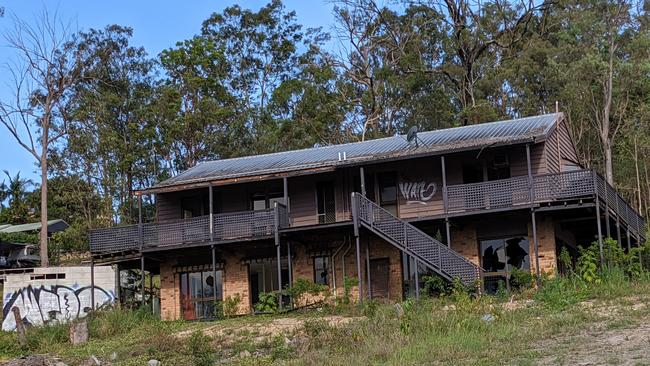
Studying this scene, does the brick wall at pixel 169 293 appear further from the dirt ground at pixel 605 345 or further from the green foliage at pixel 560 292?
the dirt ground at pixel 605 345

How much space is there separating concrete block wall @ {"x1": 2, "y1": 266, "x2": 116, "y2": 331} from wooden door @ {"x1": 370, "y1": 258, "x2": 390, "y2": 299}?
10.4 meters

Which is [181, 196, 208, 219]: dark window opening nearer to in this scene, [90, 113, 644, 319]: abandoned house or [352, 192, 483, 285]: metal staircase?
[90, 113, 644, 319]: abandoned house

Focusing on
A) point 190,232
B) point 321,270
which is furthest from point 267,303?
point 190,232

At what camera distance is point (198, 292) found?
30875mm

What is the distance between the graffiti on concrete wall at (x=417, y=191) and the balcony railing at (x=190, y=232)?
13.5 feet

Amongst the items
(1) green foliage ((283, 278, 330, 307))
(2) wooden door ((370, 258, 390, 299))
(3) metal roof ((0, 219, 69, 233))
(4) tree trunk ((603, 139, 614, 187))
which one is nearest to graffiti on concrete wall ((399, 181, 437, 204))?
(2) wooden door ((370, 258, 390, 299))

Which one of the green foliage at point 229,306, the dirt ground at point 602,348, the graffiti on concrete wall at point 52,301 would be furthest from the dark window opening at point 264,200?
the dirt ground at point 602,348

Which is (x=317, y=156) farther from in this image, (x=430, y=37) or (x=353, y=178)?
(x=430, y=37)

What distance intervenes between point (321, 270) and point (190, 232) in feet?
15.3

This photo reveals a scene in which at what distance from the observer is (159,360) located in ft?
62.4

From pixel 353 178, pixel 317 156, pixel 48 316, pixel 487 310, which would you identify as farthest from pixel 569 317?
pixel 48 316

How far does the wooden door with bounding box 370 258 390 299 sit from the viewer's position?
1127 inches

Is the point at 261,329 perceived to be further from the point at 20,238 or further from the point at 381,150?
the point at 20,238

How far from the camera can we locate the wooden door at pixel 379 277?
93.9 feet
